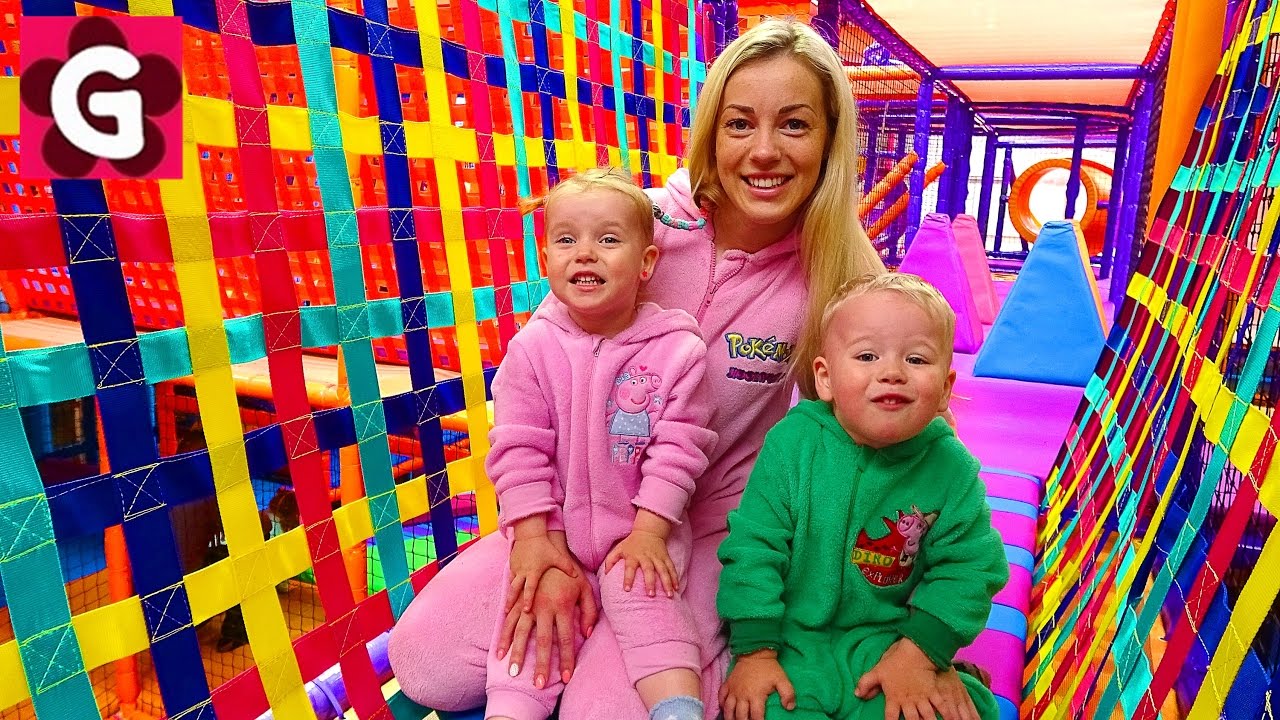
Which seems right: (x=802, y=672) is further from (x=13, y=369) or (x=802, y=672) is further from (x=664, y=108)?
(x=664, y=108)

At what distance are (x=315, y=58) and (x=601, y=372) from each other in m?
0.58

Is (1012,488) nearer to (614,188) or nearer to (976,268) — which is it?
(614,188)

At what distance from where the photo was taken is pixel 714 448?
133 cm

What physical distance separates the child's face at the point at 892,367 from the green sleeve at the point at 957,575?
0.38ft

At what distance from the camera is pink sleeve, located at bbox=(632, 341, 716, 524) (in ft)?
3.75

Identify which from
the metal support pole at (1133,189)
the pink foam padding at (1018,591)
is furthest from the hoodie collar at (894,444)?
the metal support pole at (1133,189)

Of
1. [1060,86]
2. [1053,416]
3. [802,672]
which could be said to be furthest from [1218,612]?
[1060,86]

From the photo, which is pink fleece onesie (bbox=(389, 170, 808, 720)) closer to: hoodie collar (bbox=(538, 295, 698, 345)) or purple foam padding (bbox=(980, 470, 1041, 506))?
hoodie collar (bbox=(538, 295, 698, 345))

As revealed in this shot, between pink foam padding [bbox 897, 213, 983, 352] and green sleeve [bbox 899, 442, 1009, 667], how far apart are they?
344 cm

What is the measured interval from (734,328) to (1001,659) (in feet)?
2.26

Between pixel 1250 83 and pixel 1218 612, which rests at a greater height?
pixel 1250 83

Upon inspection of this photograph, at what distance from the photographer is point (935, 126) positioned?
41.0ft

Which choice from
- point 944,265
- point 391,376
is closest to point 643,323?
point 391,376

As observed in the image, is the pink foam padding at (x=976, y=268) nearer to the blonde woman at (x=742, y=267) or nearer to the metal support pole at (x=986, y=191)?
the blonde woman at (x=742, y=267)
